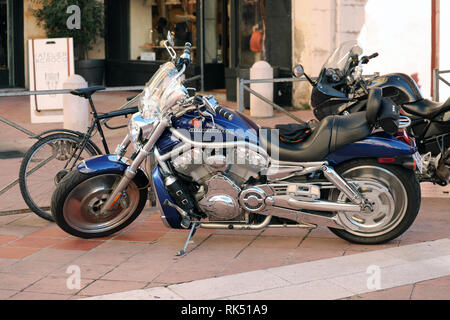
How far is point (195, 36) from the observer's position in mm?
15922

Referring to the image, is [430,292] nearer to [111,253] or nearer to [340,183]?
[340,183]

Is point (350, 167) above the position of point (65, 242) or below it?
above

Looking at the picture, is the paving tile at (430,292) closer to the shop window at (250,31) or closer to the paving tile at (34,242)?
the paving tile at (34,242)

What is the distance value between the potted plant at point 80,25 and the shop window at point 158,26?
83 cm

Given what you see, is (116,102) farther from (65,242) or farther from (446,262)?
(446,262)

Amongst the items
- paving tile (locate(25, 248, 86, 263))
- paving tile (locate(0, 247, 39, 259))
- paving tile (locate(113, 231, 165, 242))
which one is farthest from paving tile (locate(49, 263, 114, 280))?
paving tile (locate(113, 231, 165, 242))

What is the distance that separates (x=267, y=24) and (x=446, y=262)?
9656mm

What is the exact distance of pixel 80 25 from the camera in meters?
17.0

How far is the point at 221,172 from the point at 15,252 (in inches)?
64.6

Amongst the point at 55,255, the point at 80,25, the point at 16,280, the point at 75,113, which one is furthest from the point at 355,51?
the point at 80,25

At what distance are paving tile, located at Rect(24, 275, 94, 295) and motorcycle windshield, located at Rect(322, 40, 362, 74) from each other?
3.07 meters

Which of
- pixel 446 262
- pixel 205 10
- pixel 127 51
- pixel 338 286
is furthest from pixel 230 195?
pixel 127 51

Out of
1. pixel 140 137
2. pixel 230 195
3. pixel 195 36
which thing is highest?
pixel 195 36

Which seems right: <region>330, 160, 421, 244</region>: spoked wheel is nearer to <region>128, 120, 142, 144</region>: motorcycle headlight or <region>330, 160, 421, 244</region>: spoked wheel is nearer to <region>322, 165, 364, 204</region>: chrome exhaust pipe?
<region>322, 165, 364, 204</region>: chrome exhaust pipe
